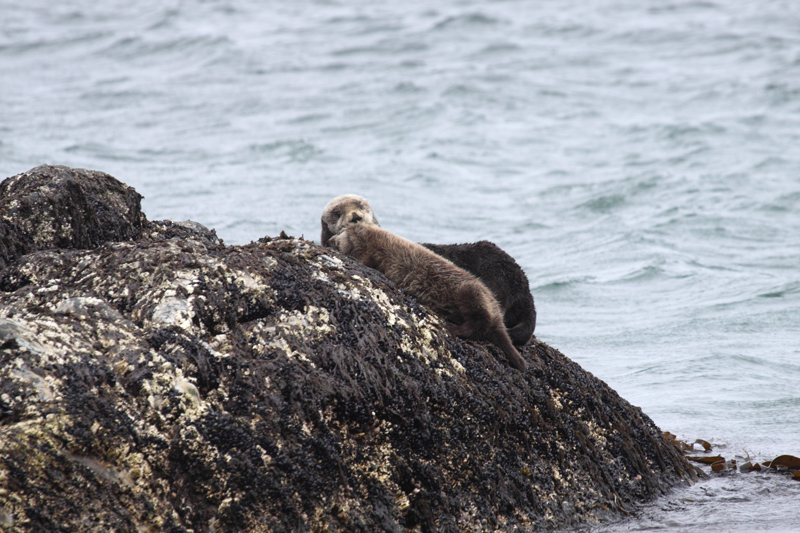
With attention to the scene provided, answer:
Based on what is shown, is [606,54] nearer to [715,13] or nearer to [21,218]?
[715,13]

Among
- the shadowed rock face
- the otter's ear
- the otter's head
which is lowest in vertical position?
the shadowed rock face

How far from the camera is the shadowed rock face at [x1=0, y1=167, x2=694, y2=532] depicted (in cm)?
254

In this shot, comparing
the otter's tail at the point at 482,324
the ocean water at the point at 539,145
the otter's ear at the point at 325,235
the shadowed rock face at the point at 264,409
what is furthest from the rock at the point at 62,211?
the ocean water at the point at 539,145

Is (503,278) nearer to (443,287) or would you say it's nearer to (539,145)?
(443,287)

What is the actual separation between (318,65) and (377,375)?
25.9m

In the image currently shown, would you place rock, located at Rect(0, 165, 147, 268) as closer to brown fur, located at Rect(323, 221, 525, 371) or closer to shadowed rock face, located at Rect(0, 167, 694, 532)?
shadowed rock face, located at Rect(0, 167, 694, 532)

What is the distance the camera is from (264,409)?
2.87 m

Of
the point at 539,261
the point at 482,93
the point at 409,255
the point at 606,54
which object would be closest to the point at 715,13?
the point at 606,54

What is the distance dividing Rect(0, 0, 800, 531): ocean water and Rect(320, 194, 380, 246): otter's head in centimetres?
228

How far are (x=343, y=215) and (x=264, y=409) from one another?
2.09 metres

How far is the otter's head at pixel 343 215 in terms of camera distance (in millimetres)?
4695

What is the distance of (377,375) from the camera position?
320 centimetres

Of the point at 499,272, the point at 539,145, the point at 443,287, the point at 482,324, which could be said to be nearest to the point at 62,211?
the point at 443,287

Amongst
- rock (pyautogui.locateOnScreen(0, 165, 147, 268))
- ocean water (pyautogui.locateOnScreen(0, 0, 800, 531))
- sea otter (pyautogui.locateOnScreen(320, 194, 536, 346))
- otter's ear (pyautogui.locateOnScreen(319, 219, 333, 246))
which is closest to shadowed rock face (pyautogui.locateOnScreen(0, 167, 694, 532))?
rock (pyautogui.locateOnScreen(0, 165, 147, 268))
